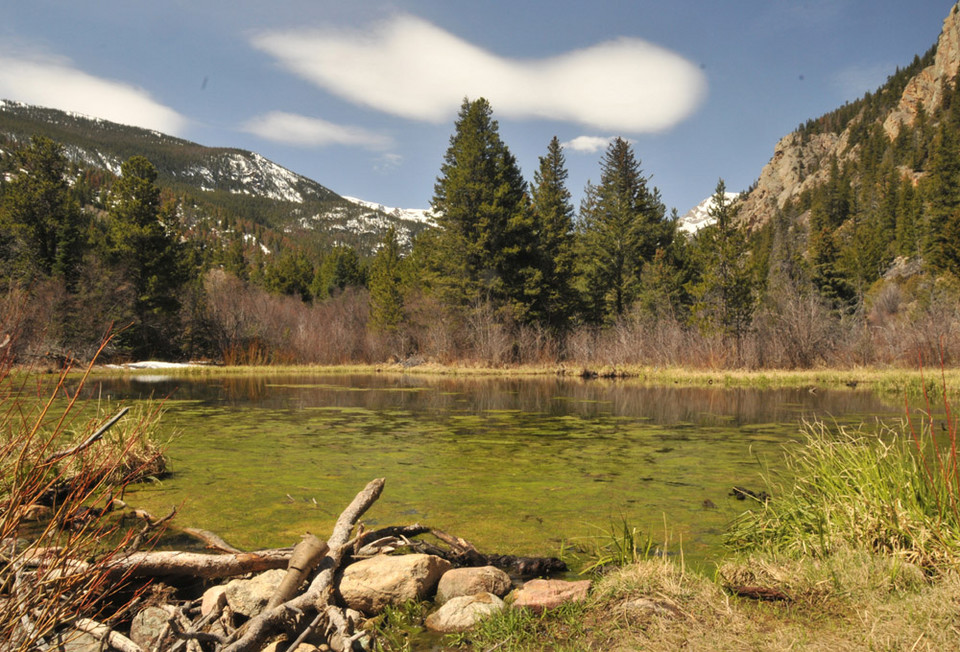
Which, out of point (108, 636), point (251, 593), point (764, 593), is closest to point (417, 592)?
point (251, 593)

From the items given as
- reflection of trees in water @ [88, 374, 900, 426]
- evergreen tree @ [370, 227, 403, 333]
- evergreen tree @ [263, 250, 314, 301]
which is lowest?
reflection of trees in water @ [88, 374, 900, 426]

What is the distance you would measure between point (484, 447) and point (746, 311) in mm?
23417

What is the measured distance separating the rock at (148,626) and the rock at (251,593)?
333 mm

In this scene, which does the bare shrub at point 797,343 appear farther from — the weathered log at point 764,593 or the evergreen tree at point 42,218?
the evergreen tree at point 42,218

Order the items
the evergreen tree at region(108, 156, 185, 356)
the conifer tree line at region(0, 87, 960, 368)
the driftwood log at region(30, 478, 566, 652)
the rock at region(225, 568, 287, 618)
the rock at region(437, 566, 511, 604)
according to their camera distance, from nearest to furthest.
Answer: the driftwood log at region(30, 478, 566, 652) → the rock at region(225, 568, 287, 618) → the rock at region(437, 566, 511, 604) → the conifer tree line at region(0, 87, 960, 368) → the evergreen tree at region(108, 156, 185, 356)

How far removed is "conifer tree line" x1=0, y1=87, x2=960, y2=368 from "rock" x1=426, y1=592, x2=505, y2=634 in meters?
23.0

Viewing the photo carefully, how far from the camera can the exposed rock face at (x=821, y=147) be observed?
109 metres

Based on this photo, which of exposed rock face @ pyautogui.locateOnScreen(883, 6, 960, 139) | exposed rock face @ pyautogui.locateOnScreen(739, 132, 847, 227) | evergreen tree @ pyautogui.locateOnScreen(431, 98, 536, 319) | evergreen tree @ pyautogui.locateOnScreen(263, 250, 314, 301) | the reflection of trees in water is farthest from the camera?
exposed rock face @ pyautogui.locateOnScreen(739, 132, 847, 227)

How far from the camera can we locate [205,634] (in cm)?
286

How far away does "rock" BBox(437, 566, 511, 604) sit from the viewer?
3748mm

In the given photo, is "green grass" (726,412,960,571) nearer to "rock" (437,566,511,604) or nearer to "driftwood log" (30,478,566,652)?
"driftwood log" (30,478,566,652)

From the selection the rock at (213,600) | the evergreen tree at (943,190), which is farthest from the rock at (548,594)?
the evergreen tree at (943,190)

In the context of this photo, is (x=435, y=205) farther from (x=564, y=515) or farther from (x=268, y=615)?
(x=268, y=615)

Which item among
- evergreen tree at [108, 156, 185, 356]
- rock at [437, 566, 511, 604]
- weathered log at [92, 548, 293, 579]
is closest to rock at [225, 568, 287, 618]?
weathered log at [92, 548, 293, 579]
